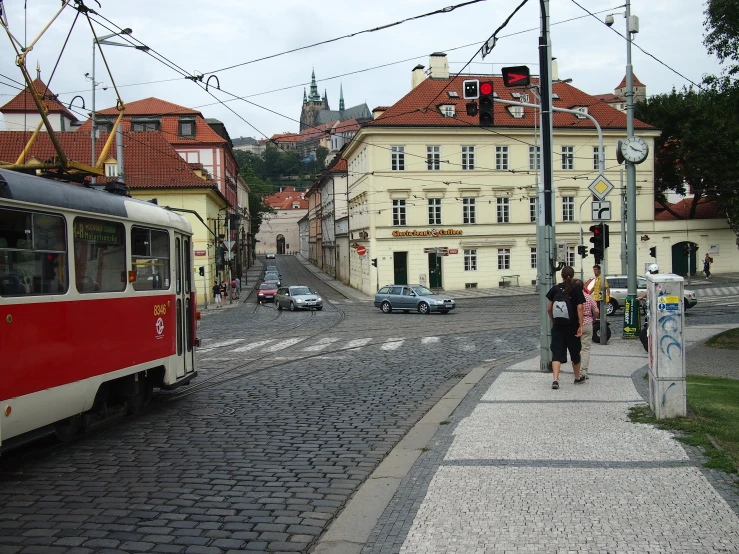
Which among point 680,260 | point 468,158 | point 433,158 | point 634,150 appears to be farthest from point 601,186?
point 680,260

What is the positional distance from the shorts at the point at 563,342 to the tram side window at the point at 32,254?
7088mm

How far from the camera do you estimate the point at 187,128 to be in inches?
2635

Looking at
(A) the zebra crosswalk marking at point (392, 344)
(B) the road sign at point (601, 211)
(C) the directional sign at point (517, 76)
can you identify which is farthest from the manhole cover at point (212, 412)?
(B) the road sign at point (601, 211)

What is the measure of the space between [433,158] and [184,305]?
41157mm

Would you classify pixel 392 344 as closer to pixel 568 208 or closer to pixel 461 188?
pixel 461 188

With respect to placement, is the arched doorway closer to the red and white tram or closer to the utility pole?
the utility pole

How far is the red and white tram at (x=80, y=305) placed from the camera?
7320 mm

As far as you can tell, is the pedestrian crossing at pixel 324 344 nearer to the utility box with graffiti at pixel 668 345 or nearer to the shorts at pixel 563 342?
the shorts at pixel 563 342

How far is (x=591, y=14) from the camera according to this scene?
19.5 meters

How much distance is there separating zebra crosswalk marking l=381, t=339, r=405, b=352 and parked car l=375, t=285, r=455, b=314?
13.6m

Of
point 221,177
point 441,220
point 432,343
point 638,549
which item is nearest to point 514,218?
point 441,220

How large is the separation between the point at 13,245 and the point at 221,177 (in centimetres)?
6078

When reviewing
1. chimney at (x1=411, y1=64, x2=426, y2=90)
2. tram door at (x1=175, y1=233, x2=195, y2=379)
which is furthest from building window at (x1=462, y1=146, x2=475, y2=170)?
tram door at (x1=175, y1=233, x2=195, y2=379)

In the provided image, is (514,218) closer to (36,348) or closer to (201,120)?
(201,120)
